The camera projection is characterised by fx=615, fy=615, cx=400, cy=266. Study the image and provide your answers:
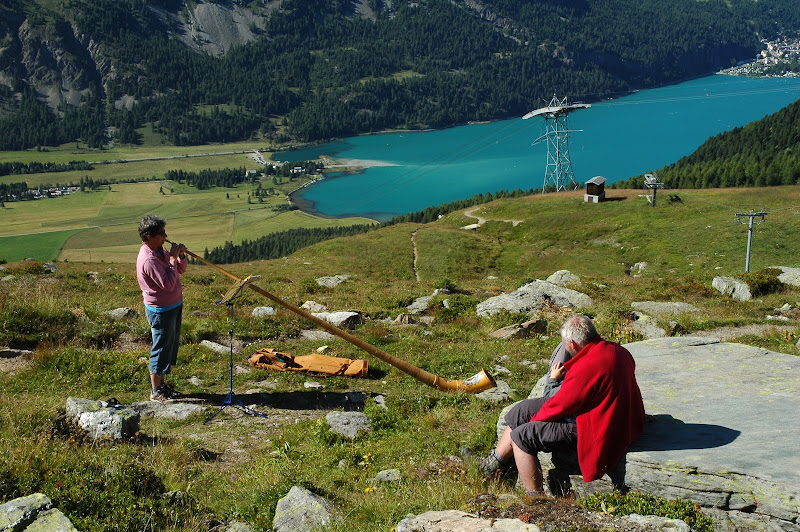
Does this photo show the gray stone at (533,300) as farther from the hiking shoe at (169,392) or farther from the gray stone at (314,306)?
the hiking shoe at (169,392)

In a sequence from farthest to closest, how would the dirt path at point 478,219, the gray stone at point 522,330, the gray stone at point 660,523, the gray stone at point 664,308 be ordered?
the dirt path at point 478,219
the gray stone at point 664,308
the gray stone at point 522,330
the gray stone at point 660,523

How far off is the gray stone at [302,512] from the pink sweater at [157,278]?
4918 millimetres

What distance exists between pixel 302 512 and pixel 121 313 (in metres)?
12.3

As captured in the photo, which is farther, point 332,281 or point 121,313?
point 332,281

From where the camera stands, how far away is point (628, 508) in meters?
6.58

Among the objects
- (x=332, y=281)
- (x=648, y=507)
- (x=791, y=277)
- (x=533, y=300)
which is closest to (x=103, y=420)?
(x=648, y=507)

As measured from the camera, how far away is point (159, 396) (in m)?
11.3

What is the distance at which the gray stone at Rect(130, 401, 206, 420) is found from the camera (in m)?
10.8

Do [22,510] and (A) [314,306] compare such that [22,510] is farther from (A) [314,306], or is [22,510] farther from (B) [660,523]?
(A) [314,306]

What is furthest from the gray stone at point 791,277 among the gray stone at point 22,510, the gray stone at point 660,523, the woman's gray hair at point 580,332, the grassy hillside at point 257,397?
the gray stone at point 22,510

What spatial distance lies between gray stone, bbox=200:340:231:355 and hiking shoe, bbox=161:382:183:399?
290cm

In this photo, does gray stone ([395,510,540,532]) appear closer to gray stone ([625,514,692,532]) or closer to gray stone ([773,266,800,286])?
gray stone ([625,514,692,532])

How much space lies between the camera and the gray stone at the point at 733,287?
24562 millimetres

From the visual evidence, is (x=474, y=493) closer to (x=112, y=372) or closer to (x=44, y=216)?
(x=112, y=372)
